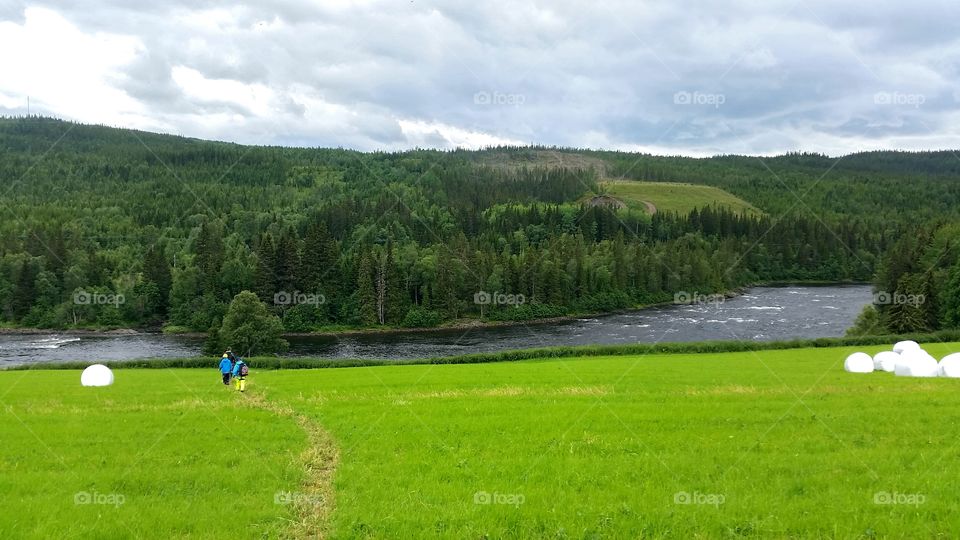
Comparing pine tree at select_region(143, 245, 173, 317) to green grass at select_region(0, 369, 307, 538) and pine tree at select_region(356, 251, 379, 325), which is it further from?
green grass at select_region(0, 369, 307, 538)

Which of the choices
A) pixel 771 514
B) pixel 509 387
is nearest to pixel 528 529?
pixel 771 514

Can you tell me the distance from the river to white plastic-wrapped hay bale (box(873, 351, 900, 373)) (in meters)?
45.0

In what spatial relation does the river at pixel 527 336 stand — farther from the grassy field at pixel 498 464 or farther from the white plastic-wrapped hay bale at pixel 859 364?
the grassy field at pixel 498 464

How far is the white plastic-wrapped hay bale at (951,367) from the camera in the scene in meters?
32.4

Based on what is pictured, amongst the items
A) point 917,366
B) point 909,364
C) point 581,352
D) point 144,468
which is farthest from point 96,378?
point 917,366

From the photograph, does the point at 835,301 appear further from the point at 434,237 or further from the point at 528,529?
the point at 528,529

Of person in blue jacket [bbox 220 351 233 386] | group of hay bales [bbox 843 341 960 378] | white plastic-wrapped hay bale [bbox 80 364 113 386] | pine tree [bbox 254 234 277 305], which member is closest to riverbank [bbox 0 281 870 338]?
pine tree [bbox 254 234 277 305]

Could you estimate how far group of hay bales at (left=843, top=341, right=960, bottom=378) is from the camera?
3294 centimetres

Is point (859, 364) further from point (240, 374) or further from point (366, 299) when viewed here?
point (366, 299)

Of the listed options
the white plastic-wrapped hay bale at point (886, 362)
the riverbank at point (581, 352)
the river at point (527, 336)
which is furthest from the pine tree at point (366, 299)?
the white plastic-wrapped hay bale at point (886, 362)

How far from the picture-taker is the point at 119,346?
306ft

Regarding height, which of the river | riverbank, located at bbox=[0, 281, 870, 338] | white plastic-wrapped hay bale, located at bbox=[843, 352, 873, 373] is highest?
white plastic-wrapped hay bale, located at bbox=[843, 352, 873, 373]

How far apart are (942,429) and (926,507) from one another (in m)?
8.02

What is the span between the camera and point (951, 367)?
32656 mm
